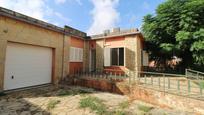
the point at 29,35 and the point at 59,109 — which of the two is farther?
the point at 29,35

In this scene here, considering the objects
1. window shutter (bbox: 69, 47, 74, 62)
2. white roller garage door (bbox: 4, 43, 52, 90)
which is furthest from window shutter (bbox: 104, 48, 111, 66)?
white roller garage door (bbox: 4, 43, 52, 90)

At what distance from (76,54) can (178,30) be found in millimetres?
8915

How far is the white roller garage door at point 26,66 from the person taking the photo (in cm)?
841

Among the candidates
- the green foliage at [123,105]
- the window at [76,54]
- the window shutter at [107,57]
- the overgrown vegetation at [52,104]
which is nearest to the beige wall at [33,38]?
the window at [76,54]

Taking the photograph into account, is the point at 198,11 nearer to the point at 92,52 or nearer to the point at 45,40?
the point at 92,52

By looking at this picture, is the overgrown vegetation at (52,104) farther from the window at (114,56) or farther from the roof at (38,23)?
the window at (114,56)

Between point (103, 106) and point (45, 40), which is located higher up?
point (45, 40)

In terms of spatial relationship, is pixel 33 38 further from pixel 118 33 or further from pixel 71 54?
pixel 118 33

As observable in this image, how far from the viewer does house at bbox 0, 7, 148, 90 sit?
27.4 feet

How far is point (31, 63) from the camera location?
964 centimetres

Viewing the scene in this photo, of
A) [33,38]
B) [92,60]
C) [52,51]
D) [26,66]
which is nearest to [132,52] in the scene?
[92,60]

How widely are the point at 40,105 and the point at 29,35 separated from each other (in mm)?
4900

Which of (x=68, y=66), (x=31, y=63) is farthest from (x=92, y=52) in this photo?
(x=31, y=63)

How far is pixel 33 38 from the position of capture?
31.4 feet
